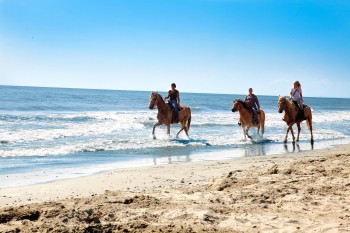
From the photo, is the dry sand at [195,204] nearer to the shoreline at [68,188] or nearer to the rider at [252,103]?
the shoreline at [68,188]

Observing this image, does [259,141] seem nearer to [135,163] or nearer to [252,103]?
[252,103]

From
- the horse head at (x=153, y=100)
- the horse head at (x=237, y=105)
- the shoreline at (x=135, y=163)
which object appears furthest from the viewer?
the horse head at (x=153, y=100)

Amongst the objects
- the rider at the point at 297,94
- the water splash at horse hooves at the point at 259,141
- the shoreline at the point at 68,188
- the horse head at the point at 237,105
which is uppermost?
the rider at the point at 297,94

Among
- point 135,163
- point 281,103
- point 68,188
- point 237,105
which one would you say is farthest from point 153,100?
point 68,188

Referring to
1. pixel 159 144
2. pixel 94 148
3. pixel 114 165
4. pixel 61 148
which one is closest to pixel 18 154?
pixel 61 148

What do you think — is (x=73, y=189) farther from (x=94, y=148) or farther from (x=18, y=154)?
(x=94, y=148)

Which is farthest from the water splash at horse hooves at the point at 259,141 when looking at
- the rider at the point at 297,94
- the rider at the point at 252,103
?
the rider at the point at 297,94

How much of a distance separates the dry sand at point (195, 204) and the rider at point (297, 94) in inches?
363

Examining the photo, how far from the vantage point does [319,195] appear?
5312mm

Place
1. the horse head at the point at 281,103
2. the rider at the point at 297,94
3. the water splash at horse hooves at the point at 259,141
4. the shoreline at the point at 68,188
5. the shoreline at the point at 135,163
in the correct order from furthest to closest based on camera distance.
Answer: the water splash at horse hooves at the point at 259,141, the rider at the point at 297,94, the horse head at the point at 281,103, the shoreline at the point at 135,163, the shoreline at the point at 68,188

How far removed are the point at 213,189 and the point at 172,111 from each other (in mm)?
11950

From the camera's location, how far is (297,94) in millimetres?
16266

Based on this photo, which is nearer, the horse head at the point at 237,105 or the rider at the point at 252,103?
the horse head at the point at 237,105

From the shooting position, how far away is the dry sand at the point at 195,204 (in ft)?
13.5
